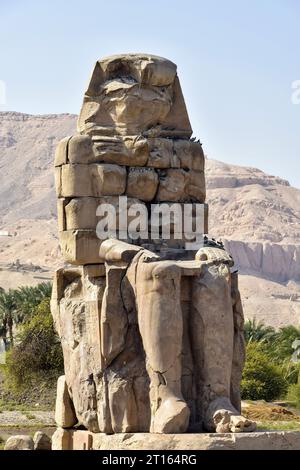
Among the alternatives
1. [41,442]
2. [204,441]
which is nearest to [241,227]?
[41,442]

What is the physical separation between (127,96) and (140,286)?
2.42 metres

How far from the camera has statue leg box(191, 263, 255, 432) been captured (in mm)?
11953

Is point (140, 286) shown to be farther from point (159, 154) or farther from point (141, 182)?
point (159, 154)

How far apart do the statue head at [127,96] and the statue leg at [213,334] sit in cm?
213

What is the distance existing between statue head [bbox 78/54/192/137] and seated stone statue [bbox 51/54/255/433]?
0.04 ft

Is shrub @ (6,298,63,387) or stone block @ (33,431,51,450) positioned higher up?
stone block @ (33,431,51,450)

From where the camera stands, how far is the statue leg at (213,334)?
39.2 ft

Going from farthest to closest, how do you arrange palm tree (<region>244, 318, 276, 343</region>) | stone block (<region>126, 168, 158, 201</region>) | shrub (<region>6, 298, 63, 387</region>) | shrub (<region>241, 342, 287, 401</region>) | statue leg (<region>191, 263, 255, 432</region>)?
palm tree (<region>244, 318, 276, 343</region>) < shrub (<region>6, 298, 63, 387</region>) < shrub (<region>241, 342, 287, 401</region>) < stone block (<region>126, 168, 158, 201</region>) < statue leg (<region>191, 263, 255, 432</region>)

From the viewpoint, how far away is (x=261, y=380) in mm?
32906

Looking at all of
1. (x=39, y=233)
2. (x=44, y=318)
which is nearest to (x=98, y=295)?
(x=44, y=318)

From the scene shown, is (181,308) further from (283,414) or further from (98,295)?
(283,414)

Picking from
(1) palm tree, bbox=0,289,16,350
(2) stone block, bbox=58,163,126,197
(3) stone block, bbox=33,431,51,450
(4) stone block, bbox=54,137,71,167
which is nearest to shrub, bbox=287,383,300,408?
(1) palm tree, bbox=0,289,16,350

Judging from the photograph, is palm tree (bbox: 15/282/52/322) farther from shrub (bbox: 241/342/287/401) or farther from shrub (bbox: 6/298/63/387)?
shrub (bbox: 241/342/287/401)

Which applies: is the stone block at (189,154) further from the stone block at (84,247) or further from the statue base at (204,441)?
the statue base at (204,441)
